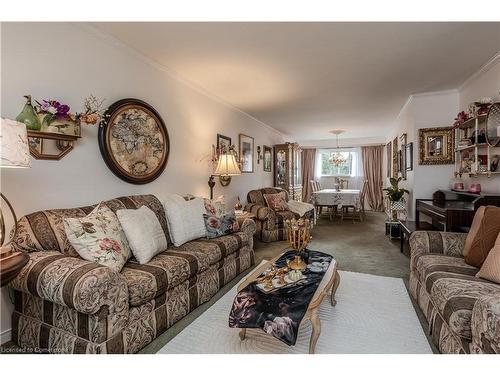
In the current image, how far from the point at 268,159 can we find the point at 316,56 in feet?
12.9

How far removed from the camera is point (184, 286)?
212cm

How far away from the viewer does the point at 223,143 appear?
178 inches

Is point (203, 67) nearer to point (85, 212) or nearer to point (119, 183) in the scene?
point (119, 183)

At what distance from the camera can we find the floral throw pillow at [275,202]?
510 cm

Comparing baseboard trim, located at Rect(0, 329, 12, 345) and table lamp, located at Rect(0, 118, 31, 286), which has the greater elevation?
table lamp, located at Rect(0, 118, 31, 286)

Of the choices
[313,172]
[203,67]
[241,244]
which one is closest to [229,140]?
[203,67]

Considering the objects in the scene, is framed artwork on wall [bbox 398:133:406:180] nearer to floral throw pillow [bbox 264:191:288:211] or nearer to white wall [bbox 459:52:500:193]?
white wall [bbox 459:52:500:193]

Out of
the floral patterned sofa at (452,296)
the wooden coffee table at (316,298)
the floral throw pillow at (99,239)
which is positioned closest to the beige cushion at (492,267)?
the floral patterned sofa at (452,296)

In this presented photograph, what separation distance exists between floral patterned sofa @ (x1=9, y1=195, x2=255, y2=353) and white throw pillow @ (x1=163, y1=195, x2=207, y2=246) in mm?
266

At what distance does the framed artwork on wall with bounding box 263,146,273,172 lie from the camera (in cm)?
652

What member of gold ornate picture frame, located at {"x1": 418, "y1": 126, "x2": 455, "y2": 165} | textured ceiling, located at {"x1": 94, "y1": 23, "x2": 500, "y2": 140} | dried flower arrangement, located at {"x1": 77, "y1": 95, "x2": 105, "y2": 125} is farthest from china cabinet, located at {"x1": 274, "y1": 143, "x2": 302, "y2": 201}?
dried flower arrangement, located at {"x1": 77, "y1": 95, "x2": 105, "y2": 125}

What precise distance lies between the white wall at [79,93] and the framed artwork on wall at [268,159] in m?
3.02

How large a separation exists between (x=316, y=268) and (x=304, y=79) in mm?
2515

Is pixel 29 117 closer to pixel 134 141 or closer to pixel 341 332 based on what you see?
pixel 134 141
